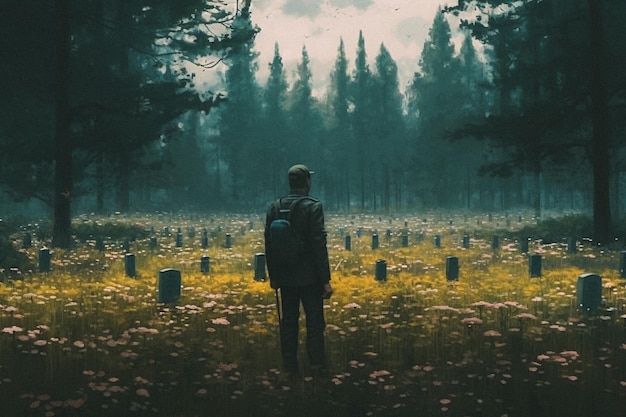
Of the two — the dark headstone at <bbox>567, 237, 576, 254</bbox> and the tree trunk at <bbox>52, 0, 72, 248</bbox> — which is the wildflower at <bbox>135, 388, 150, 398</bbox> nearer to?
the tree trunk at <bbox>52, 0, 72, 248</bbox>

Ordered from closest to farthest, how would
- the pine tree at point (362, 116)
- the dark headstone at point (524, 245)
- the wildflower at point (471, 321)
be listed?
the wildflower at point (471, 321), the dark headstone at point (524, 245), the pine tree at point (362, 116)

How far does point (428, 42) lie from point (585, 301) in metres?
74.1

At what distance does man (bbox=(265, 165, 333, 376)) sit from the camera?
7.59m

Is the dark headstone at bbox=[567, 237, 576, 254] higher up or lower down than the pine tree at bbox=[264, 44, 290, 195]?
lower down

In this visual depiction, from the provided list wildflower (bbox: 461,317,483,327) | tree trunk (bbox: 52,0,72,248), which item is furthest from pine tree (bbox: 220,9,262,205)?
wildflower (bbox: 461,317,483,327)

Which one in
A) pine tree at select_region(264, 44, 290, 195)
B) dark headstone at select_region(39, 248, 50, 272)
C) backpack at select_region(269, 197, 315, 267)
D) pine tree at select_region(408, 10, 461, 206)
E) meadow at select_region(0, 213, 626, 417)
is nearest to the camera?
meadow at select_region(0, 213, 626, 417)

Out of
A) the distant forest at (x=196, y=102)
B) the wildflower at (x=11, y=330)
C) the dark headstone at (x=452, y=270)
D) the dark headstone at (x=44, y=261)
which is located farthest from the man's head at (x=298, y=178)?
the distant forest at (x=196, y=102)

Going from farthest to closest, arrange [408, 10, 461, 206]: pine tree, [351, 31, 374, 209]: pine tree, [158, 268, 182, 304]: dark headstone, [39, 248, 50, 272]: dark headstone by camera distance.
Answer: [351, 31, 374, 209]: pine tree < [408, 10, 461, 206]: pine tree < [39, 248, 50, 272]: dark headstone < [158, 268, 182, 304]: dark headstone

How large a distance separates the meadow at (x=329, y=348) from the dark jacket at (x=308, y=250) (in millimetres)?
1110

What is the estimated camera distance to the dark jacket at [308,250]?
7.57 metres

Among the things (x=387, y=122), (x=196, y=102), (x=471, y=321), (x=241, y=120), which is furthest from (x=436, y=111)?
(x=471, y=321)

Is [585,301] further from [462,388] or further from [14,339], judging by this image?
[14,339]

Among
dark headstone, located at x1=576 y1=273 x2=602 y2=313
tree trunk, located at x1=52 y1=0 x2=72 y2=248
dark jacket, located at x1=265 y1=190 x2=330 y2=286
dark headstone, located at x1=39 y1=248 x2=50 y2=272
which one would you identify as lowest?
dark headstone, located at x1=576 y1=273 x2=602 y2=313

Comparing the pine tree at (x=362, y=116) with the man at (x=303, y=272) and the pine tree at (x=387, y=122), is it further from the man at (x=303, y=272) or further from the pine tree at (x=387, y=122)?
the man at (x=303, y=272)
